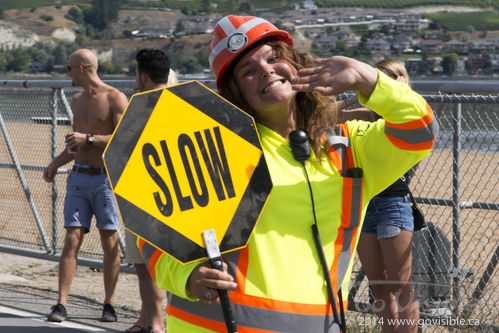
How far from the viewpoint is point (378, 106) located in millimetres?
2221

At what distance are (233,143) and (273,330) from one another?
548 mm

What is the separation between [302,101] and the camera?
251 cm

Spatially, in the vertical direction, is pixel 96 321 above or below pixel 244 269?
below

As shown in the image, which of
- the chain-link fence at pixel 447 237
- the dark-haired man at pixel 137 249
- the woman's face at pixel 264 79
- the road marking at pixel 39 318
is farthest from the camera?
the road marking at pixel 39 318

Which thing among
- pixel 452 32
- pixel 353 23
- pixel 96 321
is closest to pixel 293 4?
pixel 353 23

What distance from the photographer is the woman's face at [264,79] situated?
→ 2.36 metres

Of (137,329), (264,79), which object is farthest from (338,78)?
(137,329)

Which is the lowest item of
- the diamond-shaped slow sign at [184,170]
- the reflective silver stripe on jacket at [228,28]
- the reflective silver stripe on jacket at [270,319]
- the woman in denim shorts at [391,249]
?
the woman in denim shorts at [391,249]

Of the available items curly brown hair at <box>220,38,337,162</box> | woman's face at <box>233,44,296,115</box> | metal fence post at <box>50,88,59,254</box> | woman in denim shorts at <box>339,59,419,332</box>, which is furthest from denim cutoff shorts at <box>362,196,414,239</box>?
metal fence post at <box>50,88,59,254</box>

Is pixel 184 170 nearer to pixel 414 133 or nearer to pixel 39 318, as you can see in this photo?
pixel 414 133

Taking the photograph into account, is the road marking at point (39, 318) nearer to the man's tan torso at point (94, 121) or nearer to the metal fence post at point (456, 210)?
the man's tan torso at point (94, 121)

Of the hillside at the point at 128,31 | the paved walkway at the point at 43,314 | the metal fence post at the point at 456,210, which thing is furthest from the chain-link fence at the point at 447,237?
the hillside at the point at 128,31

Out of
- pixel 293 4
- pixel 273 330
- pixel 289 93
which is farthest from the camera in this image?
pixel 293 4

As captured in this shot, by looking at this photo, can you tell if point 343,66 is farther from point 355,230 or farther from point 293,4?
point 293,4
